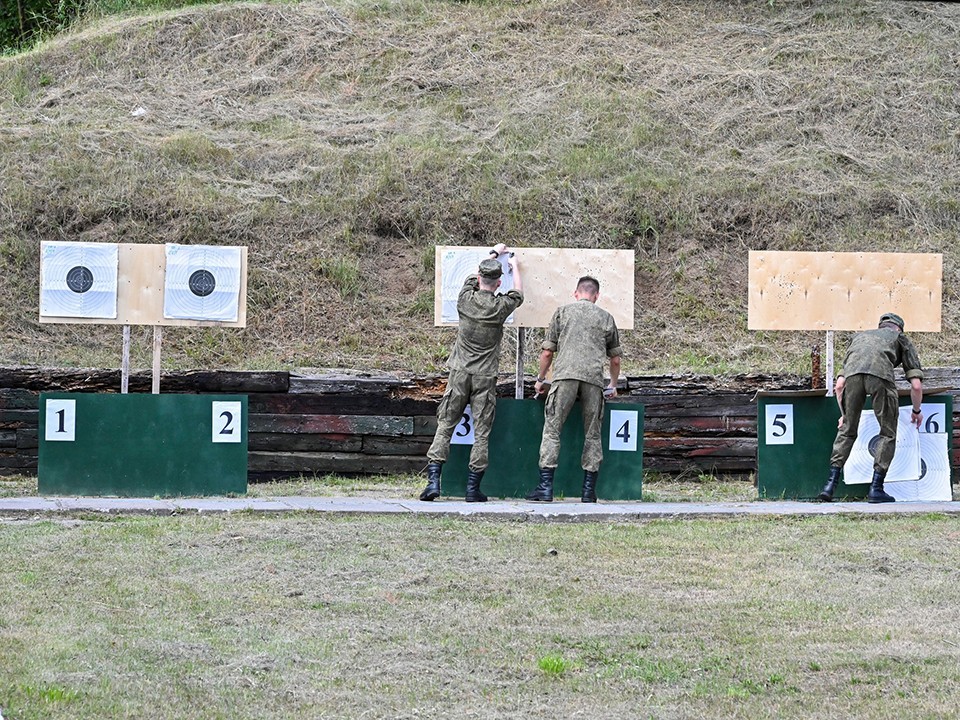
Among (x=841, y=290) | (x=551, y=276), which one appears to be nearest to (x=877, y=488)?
(x=841, y=290)

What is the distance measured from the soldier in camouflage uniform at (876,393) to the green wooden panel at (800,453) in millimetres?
213

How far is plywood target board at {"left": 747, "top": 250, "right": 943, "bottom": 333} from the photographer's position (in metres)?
11.3

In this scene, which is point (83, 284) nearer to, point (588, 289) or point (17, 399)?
point (17, 399)

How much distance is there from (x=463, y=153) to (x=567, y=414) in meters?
9.00

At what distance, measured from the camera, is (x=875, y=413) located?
10.6m

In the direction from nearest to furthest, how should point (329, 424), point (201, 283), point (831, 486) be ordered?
1. point (831, 486)
2. point (201, 283)
3. point (329, 424)

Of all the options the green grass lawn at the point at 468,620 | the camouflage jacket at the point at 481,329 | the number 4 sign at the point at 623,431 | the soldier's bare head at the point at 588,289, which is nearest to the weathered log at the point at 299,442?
the camouflage jacket at the point at 481,329

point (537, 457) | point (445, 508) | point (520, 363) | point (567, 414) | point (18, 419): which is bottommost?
point (445, 508)

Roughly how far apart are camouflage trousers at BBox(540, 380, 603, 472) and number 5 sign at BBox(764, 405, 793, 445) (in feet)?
5.15

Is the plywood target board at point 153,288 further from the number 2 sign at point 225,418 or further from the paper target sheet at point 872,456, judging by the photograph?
the paper target sheet at point 872,456

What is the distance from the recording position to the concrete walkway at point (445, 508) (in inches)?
359

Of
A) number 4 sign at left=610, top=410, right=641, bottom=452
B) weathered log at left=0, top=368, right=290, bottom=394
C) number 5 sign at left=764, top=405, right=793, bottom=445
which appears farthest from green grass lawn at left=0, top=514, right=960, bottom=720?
weathered log at left=0, top=368, right=290, bottom=394

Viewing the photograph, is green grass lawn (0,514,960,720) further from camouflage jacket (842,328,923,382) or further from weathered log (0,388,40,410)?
weathered log (0,388,40,410)

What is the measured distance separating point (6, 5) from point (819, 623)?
26435 mm
